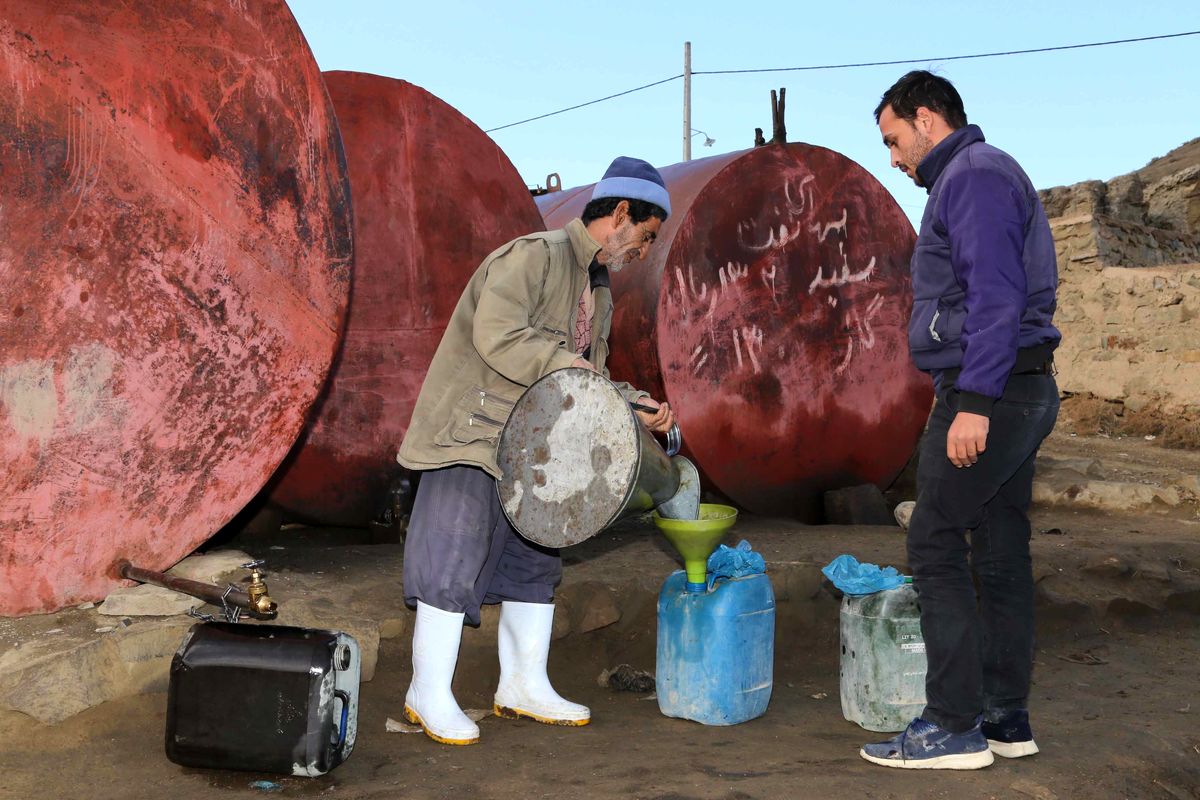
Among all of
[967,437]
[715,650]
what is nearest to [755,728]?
[715,650]

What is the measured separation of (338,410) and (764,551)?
1.99m

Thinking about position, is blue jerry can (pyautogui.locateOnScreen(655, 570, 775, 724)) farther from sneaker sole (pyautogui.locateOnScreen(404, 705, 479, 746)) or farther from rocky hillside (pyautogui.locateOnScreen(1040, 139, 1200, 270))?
rocky hillside (pyautogui.locateOnScreen(1040, 139, 1200, 270))

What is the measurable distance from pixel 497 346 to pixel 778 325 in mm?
3342

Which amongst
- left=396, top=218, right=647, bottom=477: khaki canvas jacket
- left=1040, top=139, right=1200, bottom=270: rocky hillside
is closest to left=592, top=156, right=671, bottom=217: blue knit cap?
left=396, top=218, right=647, bottom=477: khaki canvas jacket

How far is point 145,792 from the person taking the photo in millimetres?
2676

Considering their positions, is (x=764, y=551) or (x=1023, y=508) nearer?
(x=1023, y=508)

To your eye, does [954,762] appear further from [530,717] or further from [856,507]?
[856,507]

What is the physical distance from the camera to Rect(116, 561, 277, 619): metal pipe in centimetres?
294

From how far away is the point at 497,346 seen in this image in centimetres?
292

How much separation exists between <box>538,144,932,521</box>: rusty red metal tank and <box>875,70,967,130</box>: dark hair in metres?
2.69

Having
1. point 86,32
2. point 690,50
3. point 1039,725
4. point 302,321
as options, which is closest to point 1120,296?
point 1039,725

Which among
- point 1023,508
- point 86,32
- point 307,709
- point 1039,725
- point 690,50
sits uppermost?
point 690,50

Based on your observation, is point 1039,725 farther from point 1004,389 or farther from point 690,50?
point 690,50

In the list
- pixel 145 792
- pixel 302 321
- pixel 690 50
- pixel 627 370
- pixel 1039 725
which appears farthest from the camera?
pixel 690 50
